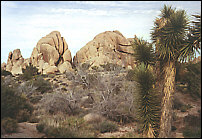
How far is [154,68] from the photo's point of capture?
816 cm

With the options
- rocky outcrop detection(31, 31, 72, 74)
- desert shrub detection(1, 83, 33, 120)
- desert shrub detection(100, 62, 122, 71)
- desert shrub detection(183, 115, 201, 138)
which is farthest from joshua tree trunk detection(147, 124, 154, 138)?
rocky outcrop detection(31, 31, 72, 74)

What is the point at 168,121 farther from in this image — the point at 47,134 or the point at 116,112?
the point at 47,134

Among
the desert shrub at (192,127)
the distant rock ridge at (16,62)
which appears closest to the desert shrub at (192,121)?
the desert shrub at (192,127)

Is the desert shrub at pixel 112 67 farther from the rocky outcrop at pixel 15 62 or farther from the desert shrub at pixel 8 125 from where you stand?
the rocky outcrop at pixel 15 62

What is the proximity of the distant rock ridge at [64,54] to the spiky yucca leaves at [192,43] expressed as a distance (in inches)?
1738

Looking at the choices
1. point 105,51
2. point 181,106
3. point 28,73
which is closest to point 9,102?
point 181,106

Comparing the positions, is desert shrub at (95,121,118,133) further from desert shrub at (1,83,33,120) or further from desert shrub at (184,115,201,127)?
desert shrub at (184,115,201,127)

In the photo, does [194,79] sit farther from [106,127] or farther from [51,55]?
[51,55]

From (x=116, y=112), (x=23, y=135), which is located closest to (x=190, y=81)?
(x=116, y=112)

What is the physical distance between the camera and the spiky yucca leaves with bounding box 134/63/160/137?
287 inches

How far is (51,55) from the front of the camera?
5612 centimetres

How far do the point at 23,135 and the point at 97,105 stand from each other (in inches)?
228

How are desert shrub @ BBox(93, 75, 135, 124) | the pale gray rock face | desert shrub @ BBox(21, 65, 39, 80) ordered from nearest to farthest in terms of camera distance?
1. desert shrub @ BBox(93, 75, 135, 124)
2. desert shrub @ BBox(21, 65, 39, 80)
3. the pale gray rock face

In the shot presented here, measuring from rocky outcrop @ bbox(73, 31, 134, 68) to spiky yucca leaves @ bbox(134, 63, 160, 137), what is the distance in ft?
145
